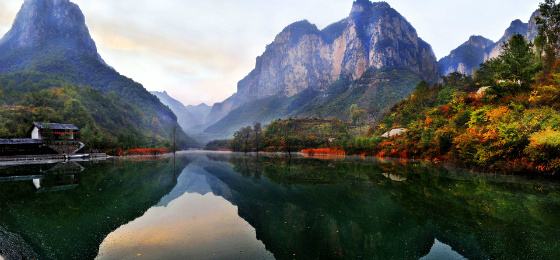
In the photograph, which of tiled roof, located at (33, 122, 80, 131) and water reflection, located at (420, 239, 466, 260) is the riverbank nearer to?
tiled roof, located at (33, 122, 80, 131)

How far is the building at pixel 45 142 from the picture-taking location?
66.1 m

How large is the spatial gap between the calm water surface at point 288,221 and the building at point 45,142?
146 ft

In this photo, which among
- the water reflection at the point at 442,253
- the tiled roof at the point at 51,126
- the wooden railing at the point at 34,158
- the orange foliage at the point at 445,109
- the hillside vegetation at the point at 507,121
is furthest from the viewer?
the tiled roof at the point at 51,126

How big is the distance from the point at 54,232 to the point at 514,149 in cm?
4149

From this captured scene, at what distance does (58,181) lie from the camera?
34062 mm

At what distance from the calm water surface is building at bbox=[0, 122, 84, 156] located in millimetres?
44558

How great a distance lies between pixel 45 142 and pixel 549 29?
101 m

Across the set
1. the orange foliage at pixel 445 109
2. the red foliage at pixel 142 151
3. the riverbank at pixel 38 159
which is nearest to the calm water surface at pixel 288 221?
the riverbank at pixel 38 159

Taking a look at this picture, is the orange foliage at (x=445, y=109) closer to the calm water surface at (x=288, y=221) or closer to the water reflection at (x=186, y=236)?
the calm water surface at (x=288, y=221)

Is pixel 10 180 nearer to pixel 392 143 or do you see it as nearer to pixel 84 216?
pixel 84 216

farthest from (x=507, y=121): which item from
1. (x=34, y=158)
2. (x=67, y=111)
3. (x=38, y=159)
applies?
(x=67, y=111)

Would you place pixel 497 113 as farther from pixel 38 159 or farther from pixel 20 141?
pixel 20 141

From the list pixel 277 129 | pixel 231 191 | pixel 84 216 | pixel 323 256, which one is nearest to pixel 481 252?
pixel 323 256

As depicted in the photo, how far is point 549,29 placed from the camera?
6069 cm
